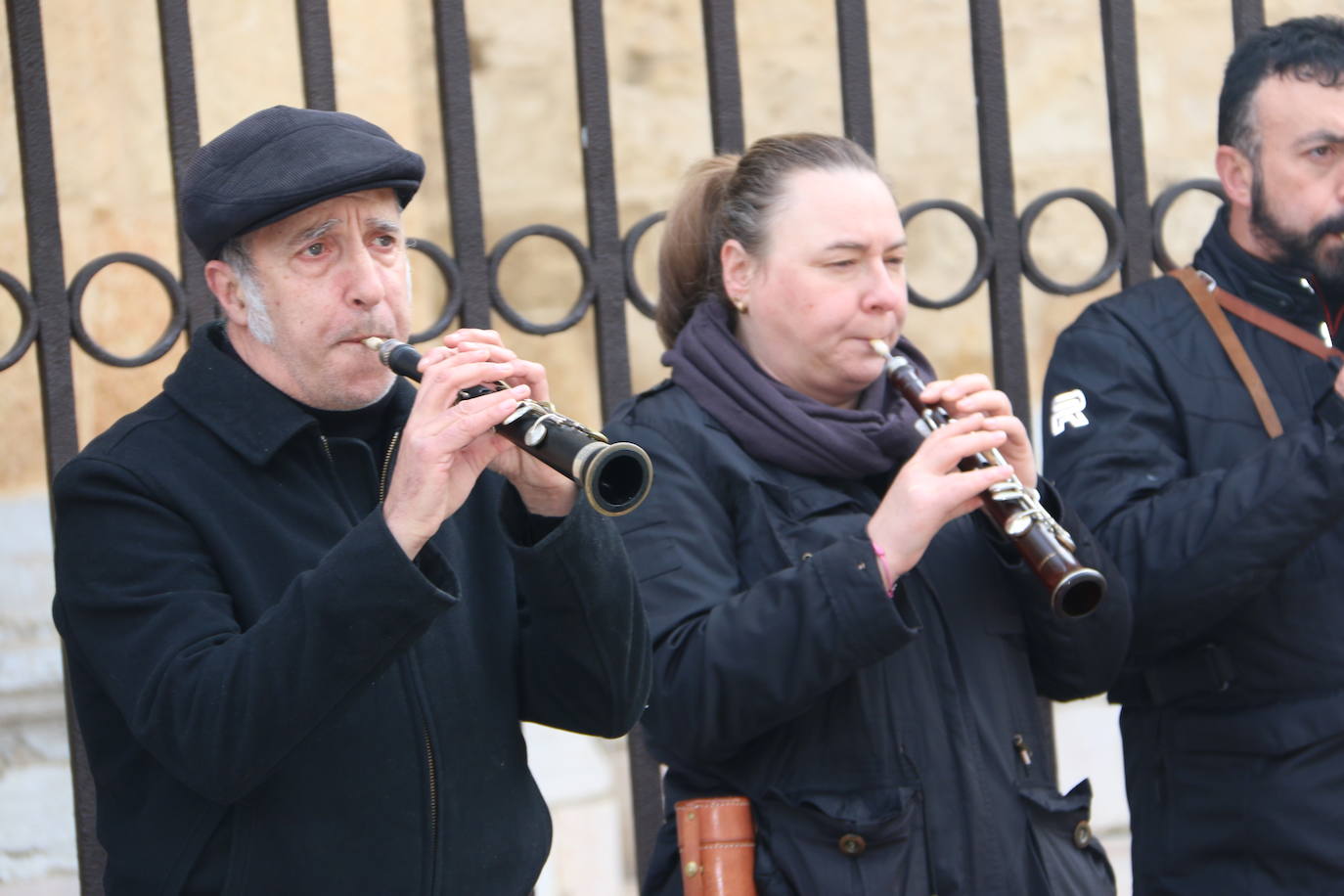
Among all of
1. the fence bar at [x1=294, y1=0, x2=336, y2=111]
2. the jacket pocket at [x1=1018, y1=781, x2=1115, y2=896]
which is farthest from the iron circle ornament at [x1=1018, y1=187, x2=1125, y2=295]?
the fence bar at [x1=294, y1=0, x2=336, y2=111]

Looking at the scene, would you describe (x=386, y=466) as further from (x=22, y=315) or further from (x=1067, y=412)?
(x=1067, y=412)

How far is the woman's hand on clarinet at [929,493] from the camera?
2395 millimetres

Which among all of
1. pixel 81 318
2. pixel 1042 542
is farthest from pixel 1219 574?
pixel 81 318

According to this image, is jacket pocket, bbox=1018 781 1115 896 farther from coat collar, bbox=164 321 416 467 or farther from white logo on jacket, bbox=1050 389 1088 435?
coat collar, bbox=164 321 416 467

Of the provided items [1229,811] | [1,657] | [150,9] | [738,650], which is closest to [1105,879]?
[1229,811]

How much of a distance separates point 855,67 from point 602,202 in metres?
0.51

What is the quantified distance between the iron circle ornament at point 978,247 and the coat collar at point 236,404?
138cm

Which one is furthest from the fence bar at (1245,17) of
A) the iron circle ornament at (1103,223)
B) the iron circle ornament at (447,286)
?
the iron circle ornament at (447,286)

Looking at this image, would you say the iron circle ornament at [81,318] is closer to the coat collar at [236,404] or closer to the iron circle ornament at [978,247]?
the coat collar at [236,404]

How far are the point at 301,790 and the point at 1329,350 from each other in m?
1.68

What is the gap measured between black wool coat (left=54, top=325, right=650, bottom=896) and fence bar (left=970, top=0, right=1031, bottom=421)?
1.37 m

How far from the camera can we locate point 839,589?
2365 millimetres

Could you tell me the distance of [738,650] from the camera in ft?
7.82

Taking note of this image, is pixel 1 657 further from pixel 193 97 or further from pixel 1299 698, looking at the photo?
pixel 1299 698
